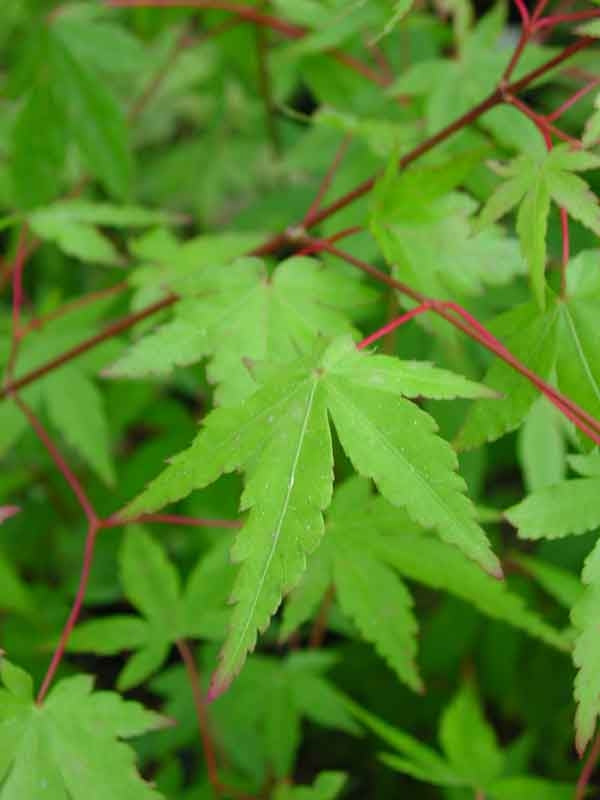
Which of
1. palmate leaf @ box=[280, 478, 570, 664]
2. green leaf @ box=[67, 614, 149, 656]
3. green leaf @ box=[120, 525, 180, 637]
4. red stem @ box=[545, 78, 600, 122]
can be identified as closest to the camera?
red stem @ box=[545, 78, 600, 122]

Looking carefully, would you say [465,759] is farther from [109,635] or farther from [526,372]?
[526,372]

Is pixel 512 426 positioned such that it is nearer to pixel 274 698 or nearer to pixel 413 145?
pixel 413 145

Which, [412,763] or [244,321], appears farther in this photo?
[412,763]

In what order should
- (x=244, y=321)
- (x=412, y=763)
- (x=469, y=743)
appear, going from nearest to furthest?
1. (x=244, y=321)
2. (x=412, y=763)
3. (x=469, y=743)

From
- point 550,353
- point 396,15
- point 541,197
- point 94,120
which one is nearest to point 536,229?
point 541,197

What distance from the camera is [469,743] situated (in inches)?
53.1

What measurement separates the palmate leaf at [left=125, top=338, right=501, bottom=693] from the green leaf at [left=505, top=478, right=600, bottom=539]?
9cm

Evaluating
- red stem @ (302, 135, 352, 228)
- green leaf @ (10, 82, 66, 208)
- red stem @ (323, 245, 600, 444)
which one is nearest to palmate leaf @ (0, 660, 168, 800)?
red stem @ (323, 245, 600, 444)

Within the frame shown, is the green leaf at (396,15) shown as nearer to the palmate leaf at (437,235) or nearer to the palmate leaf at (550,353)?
the palmate leaf at (437,235)

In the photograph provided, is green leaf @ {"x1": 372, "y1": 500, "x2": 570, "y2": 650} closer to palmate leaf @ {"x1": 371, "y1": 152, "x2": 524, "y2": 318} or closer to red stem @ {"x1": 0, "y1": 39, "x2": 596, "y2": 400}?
palmate leaf @ {"x1": 371, "y1": 152, "x2": 524, "y2": 318}

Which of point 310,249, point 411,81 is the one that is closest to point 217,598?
point 310,249

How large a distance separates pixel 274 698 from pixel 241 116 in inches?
76.1

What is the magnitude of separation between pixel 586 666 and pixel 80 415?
996mm

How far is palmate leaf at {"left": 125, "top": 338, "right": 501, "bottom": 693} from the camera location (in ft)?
2.66
